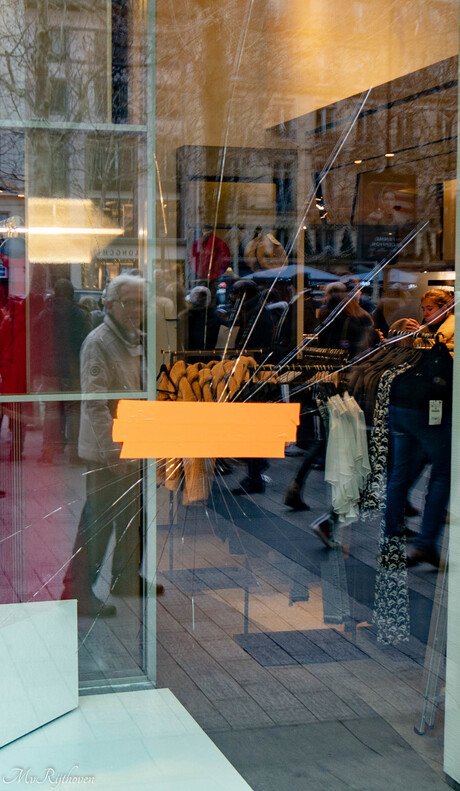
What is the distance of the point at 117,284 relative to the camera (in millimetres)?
1953

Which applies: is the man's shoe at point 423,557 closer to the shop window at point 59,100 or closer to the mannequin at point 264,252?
the mannequin at point 264,252

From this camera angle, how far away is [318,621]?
2.18 meters

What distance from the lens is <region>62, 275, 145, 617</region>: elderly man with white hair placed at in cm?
196

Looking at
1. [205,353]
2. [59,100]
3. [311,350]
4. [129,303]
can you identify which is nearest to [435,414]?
[311,350]

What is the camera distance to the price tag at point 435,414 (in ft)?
7.29

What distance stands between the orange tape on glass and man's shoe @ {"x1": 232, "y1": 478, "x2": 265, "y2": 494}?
3.2 inches

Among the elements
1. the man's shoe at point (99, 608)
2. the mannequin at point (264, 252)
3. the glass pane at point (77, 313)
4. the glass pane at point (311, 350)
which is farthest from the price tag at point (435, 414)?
the man's shoe at point (99, 608)

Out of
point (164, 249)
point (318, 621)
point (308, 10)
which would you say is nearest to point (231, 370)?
point (164, 249)

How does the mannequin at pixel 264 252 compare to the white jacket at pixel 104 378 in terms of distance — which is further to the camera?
the mannequin at pixel 264 252

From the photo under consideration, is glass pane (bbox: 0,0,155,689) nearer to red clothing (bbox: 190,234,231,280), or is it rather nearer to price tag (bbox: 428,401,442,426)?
red clothing (bbox: 190,234,231,280)

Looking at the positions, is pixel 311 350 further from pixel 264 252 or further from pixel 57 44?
pixel 57 44

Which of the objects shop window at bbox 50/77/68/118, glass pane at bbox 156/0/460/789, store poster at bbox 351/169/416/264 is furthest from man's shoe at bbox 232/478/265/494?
shop window at bbox 50/77/68/118

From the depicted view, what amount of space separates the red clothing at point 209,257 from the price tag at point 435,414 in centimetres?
72

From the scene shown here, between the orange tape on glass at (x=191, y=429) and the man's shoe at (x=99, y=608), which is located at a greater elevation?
the orange tape on glass at (x=191, y=429)
